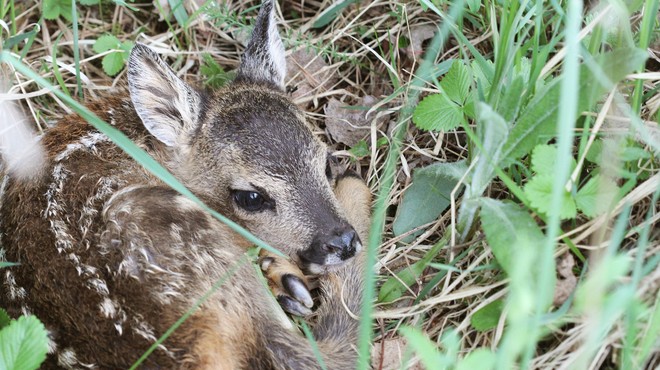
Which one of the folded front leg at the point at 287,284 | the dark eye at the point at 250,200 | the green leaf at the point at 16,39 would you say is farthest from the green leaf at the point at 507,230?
the green leaf at the point at 16,39

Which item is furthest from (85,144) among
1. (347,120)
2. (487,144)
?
(487,144)

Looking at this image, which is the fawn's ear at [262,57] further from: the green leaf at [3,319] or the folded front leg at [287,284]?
the green leaf at [3,319]

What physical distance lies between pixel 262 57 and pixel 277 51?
15 cm

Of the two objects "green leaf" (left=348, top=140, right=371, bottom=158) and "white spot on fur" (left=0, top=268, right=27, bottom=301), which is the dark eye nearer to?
"green leaf" (left=348, top=140, right=371, bottom=158)

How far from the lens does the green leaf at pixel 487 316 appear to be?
3611 mm

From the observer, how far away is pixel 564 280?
137 inches

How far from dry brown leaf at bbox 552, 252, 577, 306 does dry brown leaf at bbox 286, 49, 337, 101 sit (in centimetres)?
248

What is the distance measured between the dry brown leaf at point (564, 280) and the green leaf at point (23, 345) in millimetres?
2251

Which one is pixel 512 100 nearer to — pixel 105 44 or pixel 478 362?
pixel 478 362

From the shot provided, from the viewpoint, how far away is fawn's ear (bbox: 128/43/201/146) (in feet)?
14.8

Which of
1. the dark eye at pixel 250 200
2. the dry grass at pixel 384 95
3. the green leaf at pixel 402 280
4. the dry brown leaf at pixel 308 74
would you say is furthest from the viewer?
the dry brown leaf at pixel 308 74

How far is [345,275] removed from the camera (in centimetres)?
426

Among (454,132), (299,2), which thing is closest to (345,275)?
(454,132)

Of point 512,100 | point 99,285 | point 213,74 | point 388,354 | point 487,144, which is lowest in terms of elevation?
point 388,354
